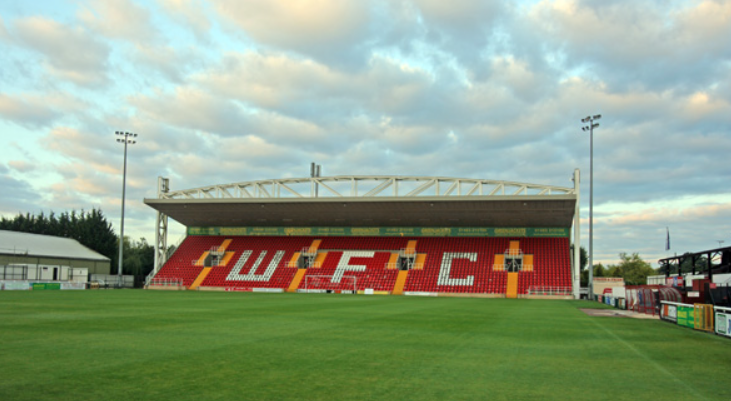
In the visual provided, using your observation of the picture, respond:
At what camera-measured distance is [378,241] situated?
62.6m

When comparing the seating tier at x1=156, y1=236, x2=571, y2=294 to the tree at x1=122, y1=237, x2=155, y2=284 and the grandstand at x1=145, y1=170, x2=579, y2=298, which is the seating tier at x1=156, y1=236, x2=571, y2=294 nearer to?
the grandstand at x1=145, y1=170, x2=579, y2=298

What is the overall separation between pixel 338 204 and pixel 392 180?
6.00 m

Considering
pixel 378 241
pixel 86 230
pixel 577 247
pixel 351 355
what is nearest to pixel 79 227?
pixel 86 230

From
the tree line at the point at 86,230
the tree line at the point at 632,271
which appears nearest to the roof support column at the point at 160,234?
the tree line at the point at 86,230

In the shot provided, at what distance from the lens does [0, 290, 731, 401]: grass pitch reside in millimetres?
7703

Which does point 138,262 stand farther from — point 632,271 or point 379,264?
point 632,271

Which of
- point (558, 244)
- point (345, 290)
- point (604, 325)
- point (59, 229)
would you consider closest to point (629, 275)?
point (558, 244)

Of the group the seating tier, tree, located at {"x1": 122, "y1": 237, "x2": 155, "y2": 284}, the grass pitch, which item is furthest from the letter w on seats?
the grass pitch

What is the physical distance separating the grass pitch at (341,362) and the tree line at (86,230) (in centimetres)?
6879

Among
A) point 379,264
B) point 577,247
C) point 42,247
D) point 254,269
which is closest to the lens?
point 577,247

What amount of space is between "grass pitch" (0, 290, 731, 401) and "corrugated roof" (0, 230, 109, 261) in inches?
2035

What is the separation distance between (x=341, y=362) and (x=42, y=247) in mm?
67627

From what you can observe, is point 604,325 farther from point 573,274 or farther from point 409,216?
point 409,216

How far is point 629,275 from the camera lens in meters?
91.9
